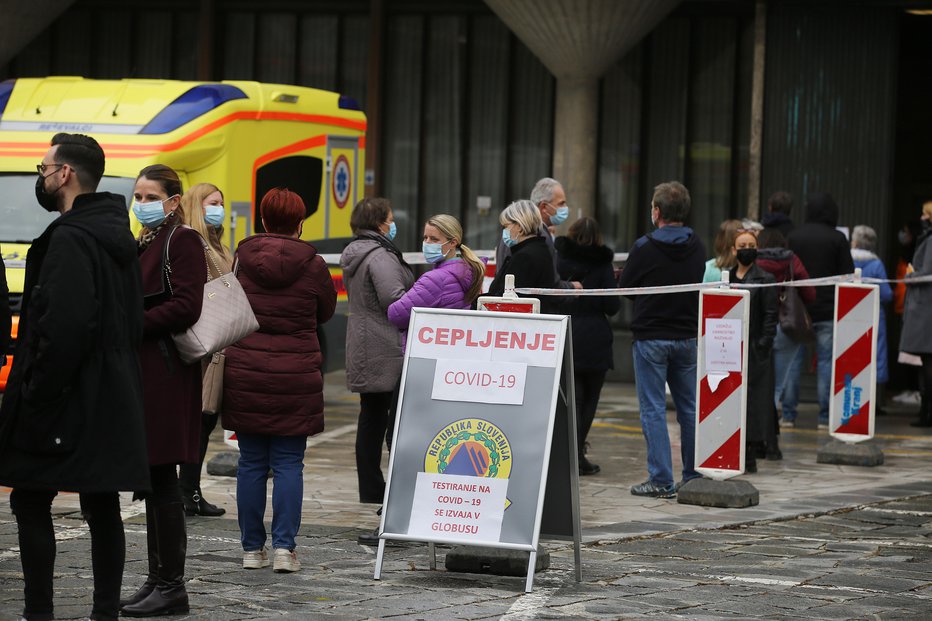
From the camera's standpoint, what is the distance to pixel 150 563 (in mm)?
6449

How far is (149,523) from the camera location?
6520mm

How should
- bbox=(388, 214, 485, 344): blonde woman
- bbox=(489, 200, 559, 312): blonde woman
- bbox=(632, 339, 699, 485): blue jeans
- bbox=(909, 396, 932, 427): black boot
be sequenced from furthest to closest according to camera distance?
bbox=(909, 396, 932, 427): black boot, bbox=(632, 339, 699, 485): blue jeans, bbox=(489, 200, 559, 312): blonde woman, bbox=(388, 214, 485, 344): blonde woman

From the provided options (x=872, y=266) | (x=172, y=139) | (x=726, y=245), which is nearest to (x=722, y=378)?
(x=726, y=245)

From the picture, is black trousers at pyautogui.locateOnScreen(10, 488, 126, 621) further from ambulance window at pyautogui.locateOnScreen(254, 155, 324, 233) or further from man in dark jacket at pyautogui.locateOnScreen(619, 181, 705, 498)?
ambulance window at pyautogui.locateOnScreen(254, 155, 324, 233)

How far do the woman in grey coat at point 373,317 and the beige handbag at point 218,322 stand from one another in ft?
5.95

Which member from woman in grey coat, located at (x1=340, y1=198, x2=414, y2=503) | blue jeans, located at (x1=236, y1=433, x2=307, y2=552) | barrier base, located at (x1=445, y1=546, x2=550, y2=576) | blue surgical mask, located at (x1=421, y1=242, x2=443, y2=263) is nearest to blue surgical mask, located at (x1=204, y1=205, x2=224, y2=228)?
woman in grey coat, located at (x1=340, y1=198, x2=414, y2=503)

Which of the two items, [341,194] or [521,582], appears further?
[341,194]

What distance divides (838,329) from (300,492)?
5.31m

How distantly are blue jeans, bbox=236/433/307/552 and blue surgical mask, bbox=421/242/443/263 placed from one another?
1.50 m

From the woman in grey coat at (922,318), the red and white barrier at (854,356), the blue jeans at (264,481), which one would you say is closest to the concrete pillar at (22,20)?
the woman in grey coat at (922,318)

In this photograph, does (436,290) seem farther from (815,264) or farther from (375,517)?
(815,264)

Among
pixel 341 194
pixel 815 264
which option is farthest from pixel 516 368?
pixel 341 194

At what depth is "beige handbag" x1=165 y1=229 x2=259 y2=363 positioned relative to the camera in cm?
643

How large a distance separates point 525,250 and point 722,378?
1.40m
